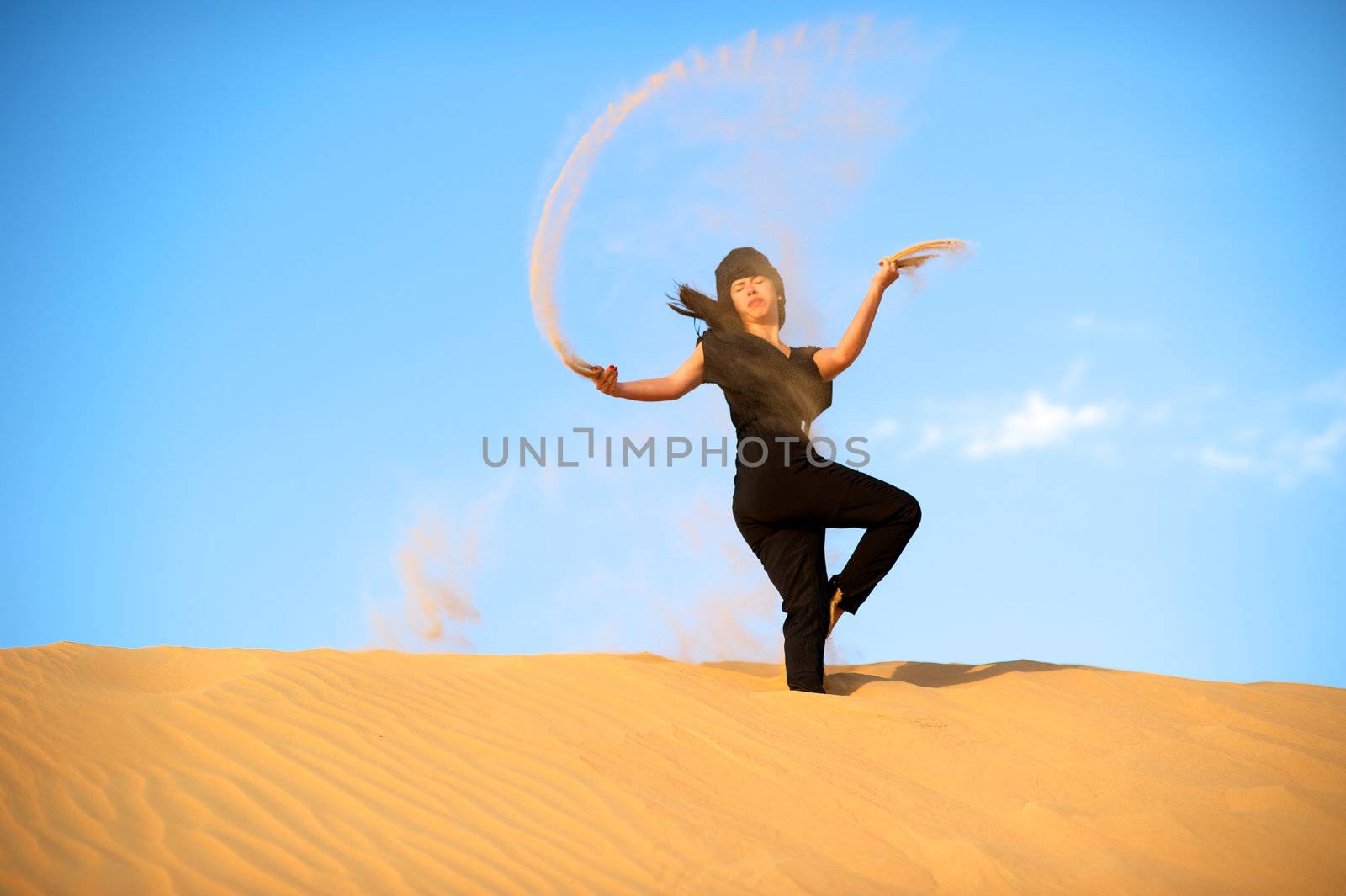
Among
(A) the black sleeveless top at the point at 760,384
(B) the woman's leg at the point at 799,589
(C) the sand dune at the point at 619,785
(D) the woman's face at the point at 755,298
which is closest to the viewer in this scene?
(C) the sand dune at the point at 619,785

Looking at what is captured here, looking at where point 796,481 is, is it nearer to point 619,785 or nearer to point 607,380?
point 607,380

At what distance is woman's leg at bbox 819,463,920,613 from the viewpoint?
6.38 meters

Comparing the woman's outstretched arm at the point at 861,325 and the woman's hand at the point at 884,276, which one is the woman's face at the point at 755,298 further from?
the woman's hand at the point at 884,276

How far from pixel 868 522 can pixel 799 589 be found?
577 mm

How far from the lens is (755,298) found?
6.76 metres

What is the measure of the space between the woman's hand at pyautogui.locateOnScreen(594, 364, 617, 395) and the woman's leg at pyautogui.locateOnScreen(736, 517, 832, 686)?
1169 mm

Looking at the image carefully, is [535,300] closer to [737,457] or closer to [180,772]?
[737,457]

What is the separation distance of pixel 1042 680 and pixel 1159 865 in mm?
2745

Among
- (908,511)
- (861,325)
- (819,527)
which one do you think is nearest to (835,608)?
(819,527)

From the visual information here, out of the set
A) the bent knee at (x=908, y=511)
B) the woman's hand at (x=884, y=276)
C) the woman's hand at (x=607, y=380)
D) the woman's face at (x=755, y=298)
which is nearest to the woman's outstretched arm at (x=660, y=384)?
the woman's hand at (x=607, y=380)

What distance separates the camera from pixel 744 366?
6.54m

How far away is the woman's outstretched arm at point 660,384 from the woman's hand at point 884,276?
44.7 inches

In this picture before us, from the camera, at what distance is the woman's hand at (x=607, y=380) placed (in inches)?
250

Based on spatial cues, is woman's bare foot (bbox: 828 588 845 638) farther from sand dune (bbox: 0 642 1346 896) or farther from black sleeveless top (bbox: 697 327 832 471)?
black sleeveless top (bbox: 697 327 832 471)
